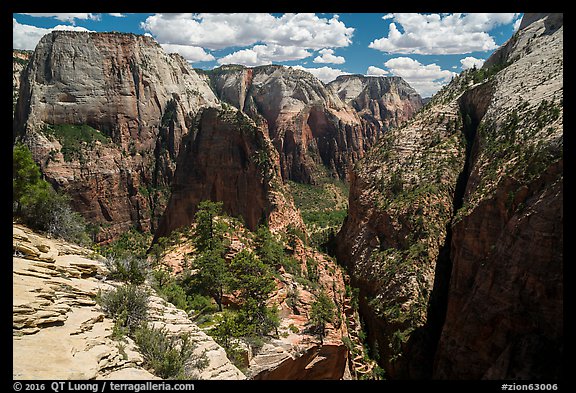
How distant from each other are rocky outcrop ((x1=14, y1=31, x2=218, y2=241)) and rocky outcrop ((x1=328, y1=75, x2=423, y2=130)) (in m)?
86.3

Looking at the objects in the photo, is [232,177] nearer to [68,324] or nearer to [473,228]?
[473,228]

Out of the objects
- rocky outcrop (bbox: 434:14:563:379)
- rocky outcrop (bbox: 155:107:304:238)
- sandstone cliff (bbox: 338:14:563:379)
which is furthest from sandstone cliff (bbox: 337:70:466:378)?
rocky outcrop (bbox: 155:107:304:238)

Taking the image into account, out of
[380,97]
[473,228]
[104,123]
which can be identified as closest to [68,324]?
[473,228]

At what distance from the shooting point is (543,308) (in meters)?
16.6

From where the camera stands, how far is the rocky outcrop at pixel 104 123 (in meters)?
59.7

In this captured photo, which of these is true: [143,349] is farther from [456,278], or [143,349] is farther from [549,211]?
[456,278]

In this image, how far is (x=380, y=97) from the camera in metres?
160

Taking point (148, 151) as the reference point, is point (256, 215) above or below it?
below

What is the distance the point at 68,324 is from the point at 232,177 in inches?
1108

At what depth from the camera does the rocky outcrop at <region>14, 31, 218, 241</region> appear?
5969 centimetres

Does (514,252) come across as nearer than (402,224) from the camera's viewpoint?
Yes

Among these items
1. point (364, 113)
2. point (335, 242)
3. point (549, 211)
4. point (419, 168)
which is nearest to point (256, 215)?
point (335, 242)

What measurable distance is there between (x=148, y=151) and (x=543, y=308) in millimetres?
70091

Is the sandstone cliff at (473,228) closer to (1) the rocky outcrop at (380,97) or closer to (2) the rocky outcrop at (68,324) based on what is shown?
(2) the rocky outcrop at (68,324)
